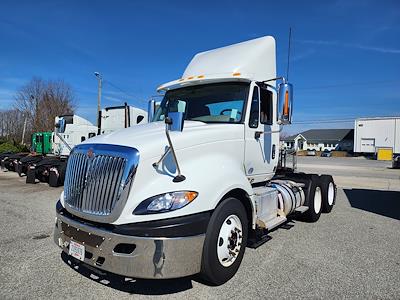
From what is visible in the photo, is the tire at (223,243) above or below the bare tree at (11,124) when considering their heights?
below

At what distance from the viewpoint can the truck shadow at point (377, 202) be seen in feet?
26.6

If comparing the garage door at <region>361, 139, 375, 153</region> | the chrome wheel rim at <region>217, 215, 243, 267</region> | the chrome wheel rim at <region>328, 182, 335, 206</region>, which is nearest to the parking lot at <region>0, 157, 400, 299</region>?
the chrome wheel rim at <region>217, 215, 243, 267</region>

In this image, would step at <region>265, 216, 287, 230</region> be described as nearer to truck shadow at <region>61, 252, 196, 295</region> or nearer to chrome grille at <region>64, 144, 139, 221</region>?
truck shadow at <region>61, 252, 196, 295</region>

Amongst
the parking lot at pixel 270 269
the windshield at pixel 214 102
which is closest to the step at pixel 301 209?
the parking lot at pixel 270 269

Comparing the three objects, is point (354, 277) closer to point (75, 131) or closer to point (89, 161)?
point (89, 161)

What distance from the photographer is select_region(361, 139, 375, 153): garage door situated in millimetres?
58875

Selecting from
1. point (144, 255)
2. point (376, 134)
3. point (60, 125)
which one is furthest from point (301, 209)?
point (376, 134)

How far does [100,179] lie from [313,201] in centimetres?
519

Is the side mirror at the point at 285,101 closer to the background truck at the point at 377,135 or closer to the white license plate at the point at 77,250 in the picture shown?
the white license plate at the point at 77,250

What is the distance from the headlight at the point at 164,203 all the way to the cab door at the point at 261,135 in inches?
70.8

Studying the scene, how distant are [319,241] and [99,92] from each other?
109 ft

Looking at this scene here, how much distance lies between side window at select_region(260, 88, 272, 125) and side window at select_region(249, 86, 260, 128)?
0.19m

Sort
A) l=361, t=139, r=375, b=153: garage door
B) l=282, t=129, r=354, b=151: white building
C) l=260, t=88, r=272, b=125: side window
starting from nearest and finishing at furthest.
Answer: l=260, t=88, r=272, b=125: side window
l=361, t=139, r=375, b=153: garage door
l=282, t=129, r=354, b=151: white building

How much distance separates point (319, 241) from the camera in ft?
17.7
